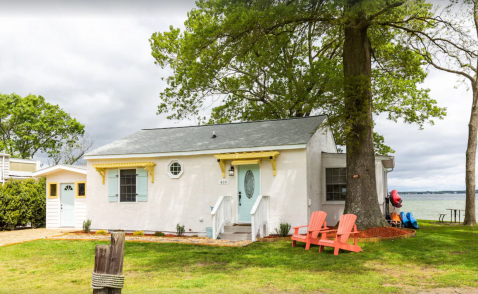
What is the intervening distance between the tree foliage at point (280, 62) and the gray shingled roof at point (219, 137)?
0.95m

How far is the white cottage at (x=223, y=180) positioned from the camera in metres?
Answer: 12.3

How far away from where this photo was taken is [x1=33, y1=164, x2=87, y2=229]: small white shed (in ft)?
53.1

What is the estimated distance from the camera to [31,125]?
33125 mm

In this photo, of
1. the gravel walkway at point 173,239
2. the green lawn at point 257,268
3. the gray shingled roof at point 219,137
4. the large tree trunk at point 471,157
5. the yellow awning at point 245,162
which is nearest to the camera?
the green lawn at point 257,268

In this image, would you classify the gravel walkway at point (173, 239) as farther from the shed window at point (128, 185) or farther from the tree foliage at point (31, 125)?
the tree foliage at point (31, 125)

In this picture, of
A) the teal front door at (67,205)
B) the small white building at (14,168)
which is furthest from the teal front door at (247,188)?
the small white building at (14,168)

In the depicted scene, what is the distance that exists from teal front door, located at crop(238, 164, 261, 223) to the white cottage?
0.11ft

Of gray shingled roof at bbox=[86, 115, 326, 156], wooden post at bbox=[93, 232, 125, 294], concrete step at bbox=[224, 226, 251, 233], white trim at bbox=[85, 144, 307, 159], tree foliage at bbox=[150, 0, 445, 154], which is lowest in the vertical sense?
concrete step at bbox=[224, 226, 251, 233]

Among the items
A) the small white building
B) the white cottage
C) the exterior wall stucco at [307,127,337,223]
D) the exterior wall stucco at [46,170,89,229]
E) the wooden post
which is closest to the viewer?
the wooden post

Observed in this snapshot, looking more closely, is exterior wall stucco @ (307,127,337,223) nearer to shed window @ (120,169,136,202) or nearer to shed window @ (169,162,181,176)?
shed window @ (169,162,181,176)

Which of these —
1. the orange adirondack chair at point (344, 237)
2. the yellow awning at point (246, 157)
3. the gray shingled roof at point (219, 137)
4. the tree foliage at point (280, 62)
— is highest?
the tree foliage at point (280, 62)

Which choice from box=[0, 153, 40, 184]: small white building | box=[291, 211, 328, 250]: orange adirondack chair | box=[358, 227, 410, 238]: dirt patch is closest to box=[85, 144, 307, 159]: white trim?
box=[291, 211, 328, 250]: orange adirondack chair

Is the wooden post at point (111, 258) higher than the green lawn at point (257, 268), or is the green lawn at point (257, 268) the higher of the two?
the wooden post at point (111, 258)

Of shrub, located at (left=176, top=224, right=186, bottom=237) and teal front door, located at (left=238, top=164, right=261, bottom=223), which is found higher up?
teal front door, located at (left=238, top=164, right=261, bottom=223)
